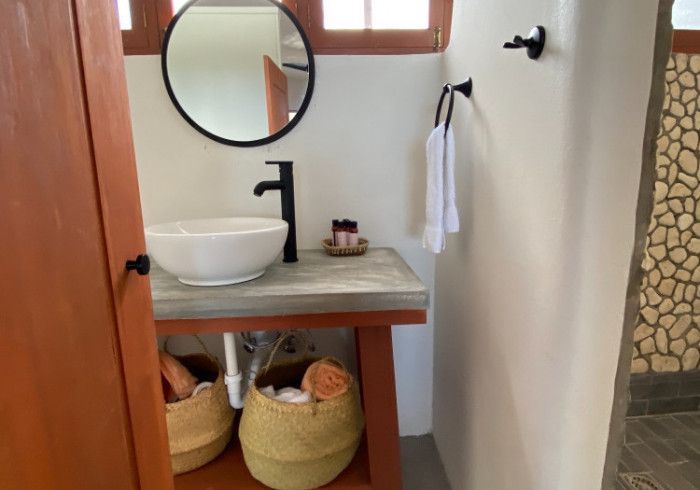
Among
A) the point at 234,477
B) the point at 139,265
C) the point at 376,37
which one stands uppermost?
the point at 376,37

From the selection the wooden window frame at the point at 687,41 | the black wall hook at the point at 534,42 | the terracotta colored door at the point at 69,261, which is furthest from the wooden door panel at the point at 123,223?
the wooden window frame at the point at 687,41

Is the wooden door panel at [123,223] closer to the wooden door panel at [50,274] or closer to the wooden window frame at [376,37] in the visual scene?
the wooden door panel at [50,274]

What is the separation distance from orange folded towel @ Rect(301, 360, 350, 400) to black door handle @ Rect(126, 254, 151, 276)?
711 millimetres

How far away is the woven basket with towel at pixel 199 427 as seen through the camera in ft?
4.11

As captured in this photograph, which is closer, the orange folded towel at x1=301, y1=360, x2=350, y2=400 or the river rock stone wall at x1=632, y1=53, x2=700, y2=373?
the orange folded towel at x1=301, y1=360, x2=350, y2=400

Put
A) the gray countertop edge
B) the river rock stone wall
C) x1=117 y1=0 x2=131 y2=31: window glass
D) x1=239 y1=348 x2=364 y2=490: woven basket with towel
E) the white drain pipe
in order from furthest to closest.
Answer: the river rock stone wall, x1=117 y1=0 x2=131 y2=31: window glass, the white drain pipe, x1=239 y1=348 x2=364 y2=490: woven basket with towel, the gray countertop edge

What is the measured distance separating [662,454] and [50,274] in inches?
88.4

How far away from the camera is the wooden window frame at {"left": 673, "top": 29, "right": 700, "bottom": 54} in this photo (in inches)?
65.1

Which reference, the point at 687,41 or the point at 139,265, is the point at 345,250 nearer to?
the point at 139,265

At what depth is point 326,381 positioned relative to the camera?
1265 mm

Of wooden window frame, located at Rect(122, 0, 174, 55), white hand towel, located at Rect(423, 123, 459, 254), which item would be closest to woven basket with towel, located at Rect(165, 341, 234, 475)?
white hand towel, located at Rect(423, 123, 459, 254)

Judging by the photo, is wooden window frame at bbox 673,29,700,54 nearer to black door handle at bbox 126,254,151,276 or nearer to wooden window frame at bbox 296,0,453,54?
wooden window frame at bbox 296,0,453,54

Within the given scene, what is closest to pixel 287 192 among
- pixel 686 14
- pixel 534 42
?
pixel 534 42

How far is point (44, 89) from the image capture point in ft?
1.54
